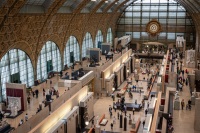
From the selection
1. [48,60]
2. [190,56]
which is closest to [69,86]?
[48,60]

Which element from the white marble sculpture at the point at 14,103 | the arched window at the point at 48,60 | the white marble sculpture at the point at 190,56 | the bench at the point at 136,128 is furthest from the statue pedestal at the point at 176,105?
the white marble sculpture at the point at 190,56

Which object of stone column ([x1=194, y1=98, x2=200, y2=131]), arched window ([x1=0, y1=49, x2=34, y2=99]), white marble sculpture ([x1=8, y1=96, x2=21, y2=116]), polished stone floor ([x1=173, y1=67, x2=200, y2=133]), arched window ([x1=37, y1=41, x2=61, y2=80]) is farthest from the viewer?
arched window ([x1=37, y1=41, x2=61, y2=80])

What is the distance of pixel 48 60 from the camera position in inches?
1570

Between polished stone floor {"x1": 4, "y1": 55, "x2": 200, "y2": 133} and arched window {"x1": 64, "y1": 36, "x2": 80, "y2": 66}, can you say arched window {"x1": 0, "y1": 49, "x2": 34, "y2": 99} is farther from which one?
arched window {"x1": 64, "y1": 36, "x2": 80, "y2": 66}

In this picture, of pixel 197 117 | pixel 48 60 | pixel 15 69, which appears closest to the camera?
pixel 197 117

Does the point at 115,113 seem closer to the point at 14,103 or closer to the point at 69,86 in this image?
the point at 69,86

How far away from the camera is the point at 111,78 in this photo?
39969mm

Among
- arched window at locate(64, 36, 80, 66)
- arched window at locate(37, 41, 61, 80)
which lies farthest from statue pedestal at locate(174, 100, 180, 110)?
arched window at locate(64, 36, 80, 66)

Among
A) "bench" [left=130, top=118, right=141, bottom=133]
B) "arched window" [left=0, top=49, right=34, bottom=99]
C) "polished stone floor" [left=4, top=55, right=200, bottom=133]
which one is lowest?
"bench" [left=130, top=118, right=141, bottom=133]

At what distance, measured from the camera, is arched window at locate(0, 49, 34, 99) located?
29.9m

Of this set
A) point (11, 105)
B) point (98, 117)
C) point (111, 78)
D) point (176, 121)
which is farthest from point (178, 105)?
point (111, 78)

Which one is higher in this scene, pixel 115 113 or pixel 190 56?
pixel 190 56

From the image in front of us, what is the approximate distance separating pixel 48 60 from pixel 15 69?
8152mm

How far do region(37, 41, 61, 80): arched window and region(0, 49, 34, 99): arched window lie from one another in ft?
8.37
